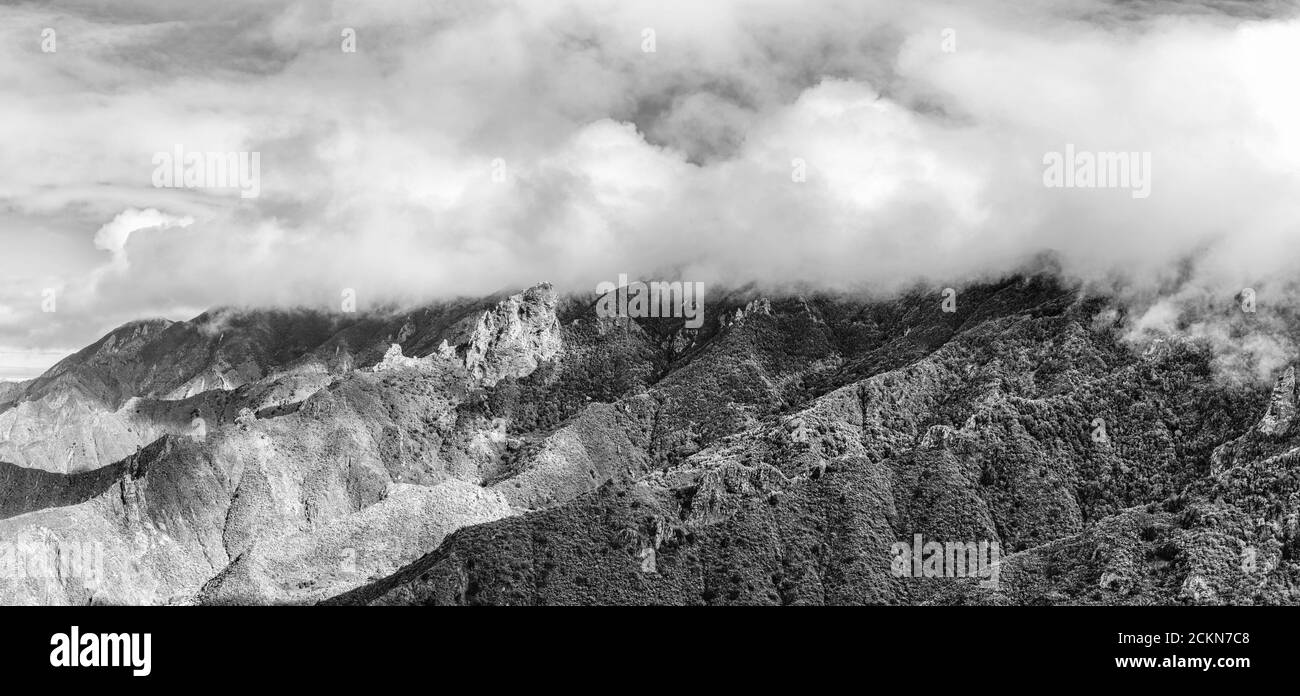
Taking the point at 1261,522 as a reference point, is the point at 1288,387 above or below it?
→ above

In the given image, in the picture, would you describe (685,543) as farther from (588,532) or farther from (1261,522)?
(1261,522)
